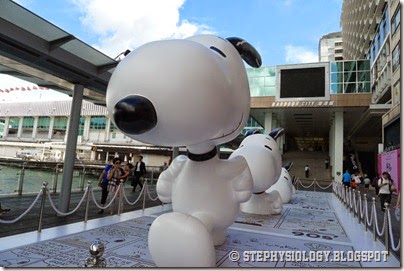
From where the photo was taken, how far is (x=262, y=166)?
5.91m

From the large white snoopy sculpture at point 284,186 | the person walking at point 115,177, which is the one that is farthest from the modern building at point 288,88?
the large white snoopy sculpture at point 284,186

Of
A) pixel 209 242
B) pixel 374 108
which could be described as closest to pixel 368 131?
pixel 374 108

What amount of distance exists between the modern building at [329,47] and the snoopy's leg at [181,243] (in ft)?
283

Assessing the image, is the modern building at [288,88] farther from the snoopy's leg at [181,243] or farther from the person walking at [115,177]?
the snoopy's leg at [181,243]

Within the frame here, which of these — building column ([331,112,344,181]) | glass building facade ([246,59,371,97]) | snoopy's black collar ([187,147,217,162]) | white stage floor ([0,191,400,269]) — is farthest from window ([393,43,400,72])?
snoopy's black collar ([187,147,217,162])

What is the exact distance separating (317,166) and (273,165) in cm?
2566

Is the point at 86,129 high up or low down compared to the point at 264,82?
down

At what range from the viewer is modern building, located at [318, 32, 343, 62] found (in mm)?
79594

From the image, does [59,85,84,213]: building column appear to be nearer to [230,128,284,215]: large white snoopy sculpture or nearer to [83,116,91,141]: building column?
[230,128,284,215]: large white snoopy sculpture

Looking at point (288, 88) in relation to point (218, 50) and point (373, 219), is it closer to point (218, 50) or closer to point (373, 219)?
point (373, 219)

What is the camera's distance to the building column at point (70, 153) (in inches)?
257

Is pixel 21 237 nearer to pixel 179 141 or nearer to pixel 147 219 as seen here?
pixel 147 219

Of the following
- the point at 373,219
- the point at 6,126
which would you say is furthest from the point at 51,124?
the point at 373,219

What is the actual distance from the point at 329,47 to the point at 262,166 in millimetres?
86481
